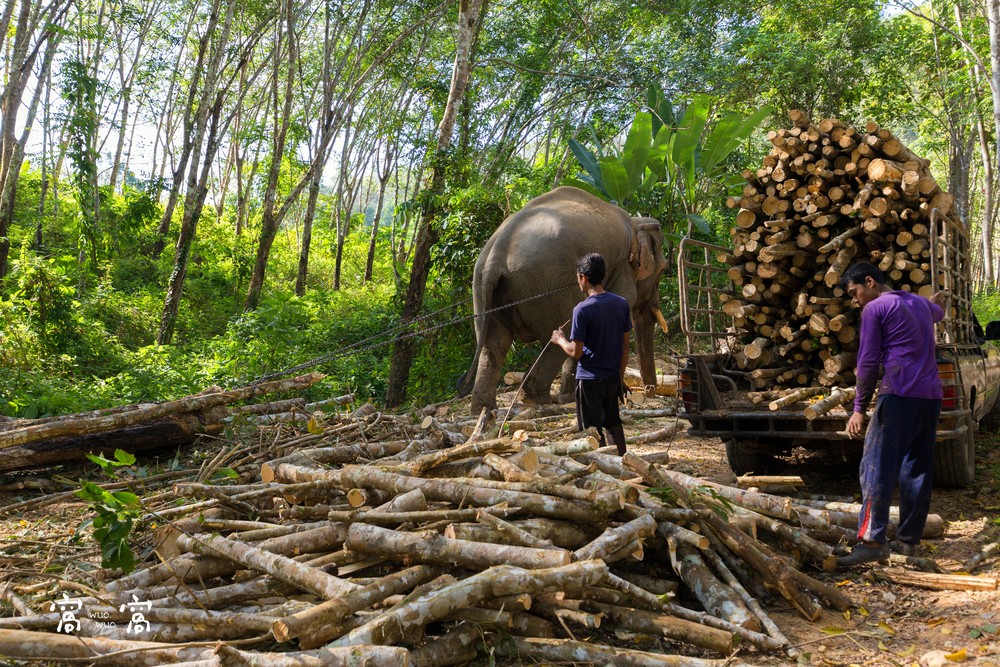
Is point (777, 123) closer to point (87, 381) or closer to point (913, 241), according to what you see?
point (913, 241)

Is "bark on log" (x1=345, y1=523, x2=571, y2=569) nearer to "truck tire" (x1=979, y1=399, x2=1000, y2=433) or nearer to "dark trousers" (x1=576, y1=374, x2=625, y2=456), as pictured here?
"dark trousers" (x1=576, y1=374, x2=625, y2=456)

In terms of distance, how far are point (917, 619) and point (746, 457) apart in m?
2.80

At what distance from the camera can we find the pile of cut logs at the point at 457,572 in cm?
346

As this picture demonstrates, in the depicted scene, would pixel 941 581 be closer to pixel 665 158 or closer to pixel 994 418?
pixel 994 418

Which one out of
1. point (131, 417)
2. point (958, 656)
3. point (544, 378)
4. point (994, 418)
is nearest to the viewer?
point (958, 656)

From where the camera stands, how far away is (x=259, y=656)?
10.3ft

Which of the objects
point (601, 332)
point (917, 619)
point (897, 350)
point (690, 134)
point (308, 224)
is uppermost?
point (308, 224)

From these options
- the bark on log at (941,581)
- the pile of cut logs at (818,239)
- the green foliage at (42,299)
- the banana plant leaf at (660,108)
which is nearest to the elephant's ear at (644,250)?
the pile of cut logs at (818,239)

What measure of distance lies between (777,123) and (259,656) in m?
18.0

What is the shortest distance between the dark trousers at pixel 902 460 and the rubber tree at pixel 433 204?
22.8 feet

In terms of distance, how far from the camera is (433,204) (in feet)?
38.8

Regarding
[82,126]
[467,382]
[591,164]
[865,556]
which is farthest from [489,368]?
[82,126]

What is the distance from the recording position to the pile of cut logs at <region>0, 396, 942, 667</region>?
136 inches

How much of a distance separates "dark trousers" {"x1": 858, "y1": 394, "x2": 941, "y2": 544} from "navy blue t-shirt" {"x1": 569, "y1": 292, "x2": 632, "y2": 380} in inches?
73.6
